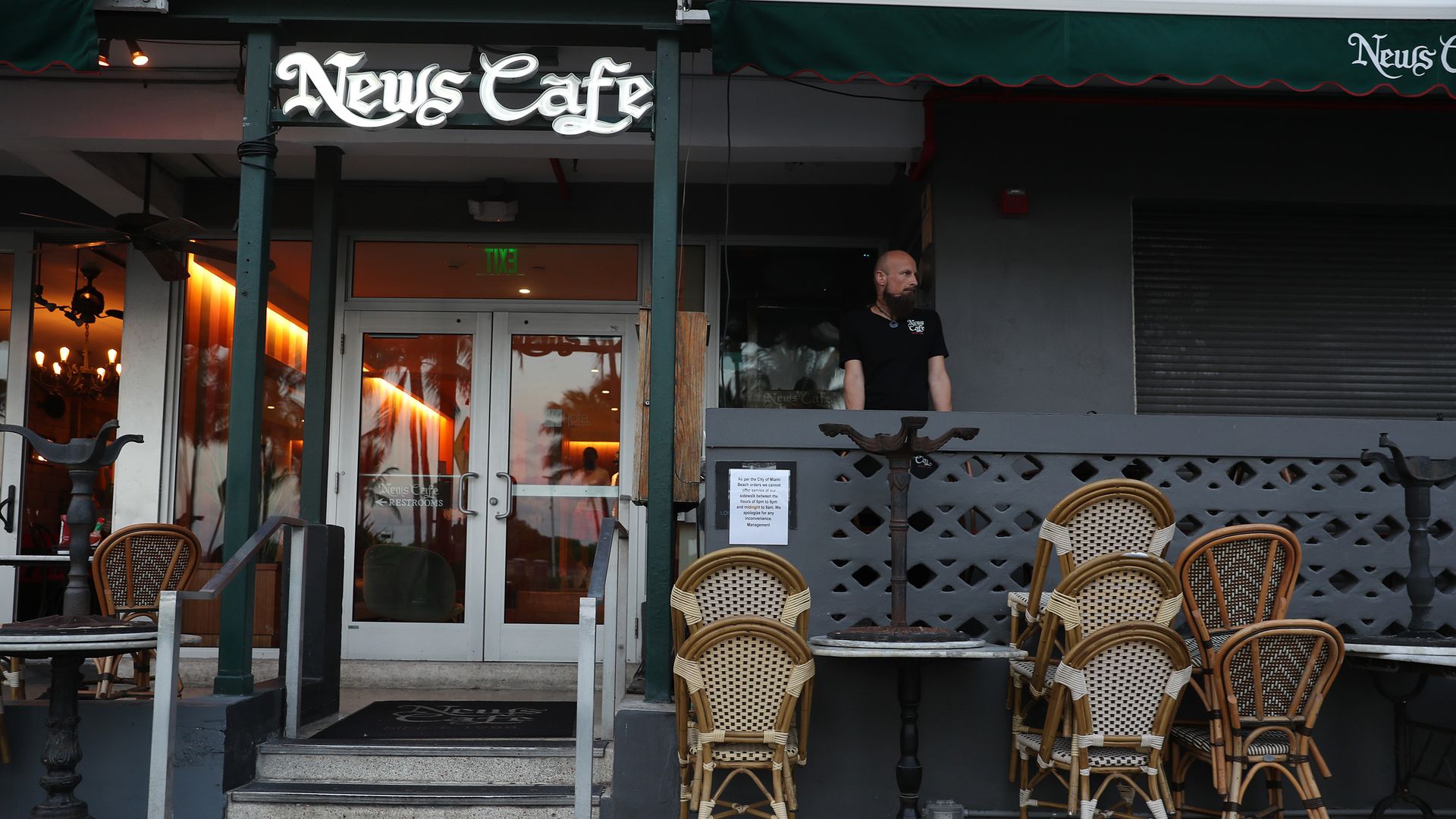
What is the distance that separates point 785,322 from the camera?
740cm

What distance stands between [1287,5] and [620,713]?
12.7 feet

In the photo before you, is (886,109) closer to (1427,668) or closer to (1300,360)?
(1300,360)

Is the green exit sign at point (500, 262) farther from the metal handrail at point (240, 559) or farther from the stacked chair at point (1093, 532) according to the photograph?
the stacked chair at point (1093, 532)

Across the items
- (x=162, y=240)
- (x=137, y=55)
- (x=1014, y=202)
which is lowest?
(x=162, y=240)

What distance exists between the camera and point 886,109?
20.8 ft

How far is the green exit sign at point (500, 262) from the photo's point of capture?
7.53 metres

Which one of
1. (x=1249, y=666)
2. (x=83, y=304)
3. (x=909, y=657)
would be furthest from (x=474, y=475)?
(x=1249, y=666)

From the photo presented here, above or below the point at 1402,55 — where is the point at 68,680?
below

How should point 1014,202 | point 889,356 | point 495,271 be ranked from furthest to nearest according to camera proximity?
point 495,271, point 1014,202, point 889,356

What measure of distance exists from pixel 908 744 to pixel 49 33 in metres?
4.32

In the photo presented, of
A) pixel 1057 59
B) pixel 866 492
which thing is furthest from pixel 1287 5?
pixel 866 492

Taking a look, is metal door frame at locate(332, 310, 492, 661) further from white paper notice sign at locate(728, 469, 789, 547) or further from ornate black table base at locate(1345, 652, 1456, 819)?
ornate black table base at locate(1345, 652, 1456, 819)

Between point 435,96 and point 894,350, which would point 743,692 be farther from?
point 435,96

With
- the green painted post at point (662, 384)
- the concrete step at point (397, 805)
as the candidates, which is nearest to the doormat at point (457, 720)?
the concrete step at point (397, 805)
